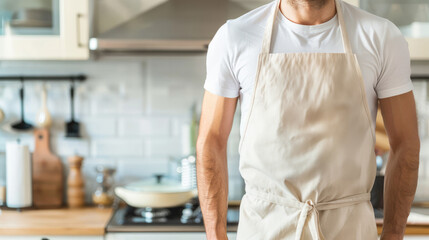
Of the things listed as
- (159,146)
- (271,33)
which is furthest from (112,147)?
(271,33)

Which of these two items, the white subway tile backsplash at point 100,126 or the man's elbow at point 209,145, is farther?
the white subway tile backsplash at point 100,126

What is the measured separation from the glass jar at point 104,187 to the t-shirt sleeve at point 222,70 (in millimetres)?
1114

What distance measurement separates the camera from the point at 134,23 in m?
2.15

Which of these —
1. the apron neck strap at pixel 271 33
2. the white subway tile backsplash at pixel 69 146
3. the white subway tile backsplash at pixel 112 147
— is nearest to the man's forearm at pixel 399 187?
the apron neck strap at pixel 271 33

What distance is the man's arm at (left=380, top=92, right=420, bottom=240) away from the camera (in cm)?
136

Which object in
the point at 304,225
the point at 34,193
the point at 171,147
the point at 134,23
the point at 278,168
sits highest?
the point at 134,23

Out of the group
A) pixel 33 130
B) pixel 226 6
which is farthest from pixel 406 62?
pixel 33 130

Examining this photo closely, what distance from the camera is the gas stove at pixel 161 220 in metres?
2.00

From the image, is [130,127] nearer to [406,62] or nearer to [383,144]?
[383,144]

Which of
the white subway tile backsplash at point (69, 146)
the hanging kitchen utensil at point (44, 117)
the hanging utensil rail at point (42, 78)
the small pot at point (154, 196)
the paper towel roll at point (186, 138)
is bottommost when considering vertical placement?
the small pot at point (154, 196)

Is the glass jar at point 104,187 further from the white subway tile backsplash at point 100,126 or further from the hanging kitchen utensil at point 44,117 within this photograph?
the hanging kitchen utensil at point 44,117

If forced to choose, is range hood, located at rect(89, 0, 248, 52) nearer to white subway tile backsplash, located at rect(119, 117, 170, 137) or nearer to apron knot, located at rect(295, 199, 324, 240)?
white subway tile backsplash, located at rect(119, 117, 170, 137)

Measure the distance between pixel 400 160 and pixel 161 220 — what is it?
39.8 inches

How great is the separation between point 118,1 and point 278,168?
1.11 m
